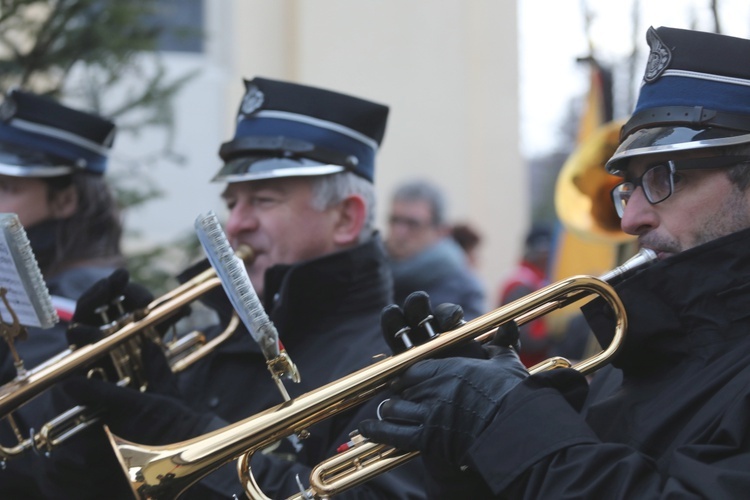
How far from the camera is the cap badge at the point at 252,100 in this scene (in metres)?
3.50

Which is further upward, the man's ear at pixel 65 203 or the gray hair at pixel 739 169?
the man's ear at pixel 65 203

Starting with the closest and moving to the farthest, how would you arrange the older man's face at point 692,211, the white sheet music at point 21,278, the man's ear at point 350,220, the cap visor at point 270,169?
the older man's face at point 692,211 < the white sheet music at point 21,278 < the cap visor at point 270,169 < the man's ear at point 350,220

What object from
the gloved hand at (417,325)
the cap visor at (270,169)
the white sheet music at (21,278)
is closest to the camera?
the gloved hand at (417,325)

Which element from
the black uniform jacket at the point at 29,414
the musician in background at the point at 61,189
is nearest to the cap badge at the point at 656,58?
the black uniform jacket at the point at 29,414

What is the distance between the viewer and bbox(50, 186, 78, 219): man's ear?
161 inches

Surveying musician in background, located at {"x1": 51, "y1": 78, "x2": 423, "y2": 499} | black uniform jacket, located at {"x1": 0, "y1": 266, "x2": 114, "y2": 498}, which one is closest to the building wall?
black uniform jacket, located at {"x1": 0, "y1": 266, "x2": 114, "y2": 498}

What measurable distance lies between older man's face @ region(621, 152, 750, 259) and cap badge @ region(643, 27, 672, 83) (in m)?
0.19

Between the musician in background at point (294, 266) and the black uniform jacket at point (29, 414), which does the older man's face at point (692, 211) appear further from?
the black uniform jacket at point (29, 414)

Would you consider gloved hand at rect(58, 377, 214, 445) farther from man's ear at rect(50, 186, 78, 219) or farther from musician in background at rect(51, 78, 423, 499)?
man's ear at rect(50, 186, 78, 219)

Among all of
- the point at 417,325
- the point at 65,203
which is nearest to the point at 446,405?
the point at 417,325

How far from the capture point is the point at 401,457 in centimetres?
236

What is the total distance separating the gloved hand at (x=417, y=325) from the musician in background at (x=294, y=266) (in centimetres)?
56

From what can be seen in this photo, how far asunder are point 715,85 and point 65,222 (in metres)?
2.56

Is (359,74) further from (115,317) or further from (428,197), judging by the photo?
(115,317)
